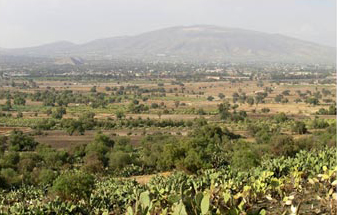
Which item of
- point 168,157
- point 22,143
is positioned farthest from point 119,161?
point 22,143

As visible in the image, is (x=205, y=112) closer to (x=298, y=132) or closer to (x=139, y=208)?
(x=298, y=132)

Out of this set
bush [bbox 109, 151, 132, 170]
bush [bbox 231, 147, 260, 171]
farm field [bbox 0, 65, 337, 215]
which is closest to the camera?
farm field [bbox 0, 65, 337, 215]

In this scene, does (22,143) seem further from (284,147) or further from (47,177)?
(284,147)

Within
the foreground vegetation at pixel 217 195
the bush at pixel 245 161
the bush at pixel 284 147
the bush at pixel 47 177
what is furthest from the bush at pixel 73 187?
the bush at pixel 284 147

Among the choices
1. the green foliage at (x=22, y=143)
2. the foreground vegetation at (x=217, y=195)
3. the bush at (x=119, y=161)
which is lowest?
the green foliage at (x=22, y=143)

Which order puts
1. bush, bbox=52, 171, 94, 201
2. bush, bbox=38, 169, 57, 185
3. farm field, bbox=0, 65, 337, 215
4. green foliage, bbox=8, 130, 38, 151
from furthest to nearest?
green foliage, bbox=8, 130, 38, 151
bush, bbox=38, 169, 57, 185
bush, bbox=52, 171, 94, 201
farm field, bbox=0, 65, 337, 215

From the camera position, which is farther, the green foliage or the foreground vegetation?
the green foliage

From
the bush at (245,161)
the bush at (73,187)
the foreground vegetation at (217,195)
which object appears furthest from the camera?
the bush at (245,161)

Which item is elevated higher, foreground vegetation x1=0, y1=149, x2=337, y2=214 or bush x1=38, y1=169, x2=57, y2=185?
foreground vegetation x1=0, y1=149, x2=337, y2=214

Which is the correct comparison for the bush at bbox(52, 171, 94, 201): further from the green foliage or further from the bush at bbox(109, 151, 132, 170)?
the green foliage

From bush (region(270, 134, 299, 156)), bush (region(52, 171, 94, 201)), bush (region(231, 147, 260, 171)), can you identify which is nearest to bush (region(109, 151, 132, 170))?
bush (region(231, 147, 260, 171))

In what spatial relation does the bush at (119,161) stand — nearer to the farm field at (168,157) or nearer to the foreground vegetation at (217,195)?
the farm field at (168,157)

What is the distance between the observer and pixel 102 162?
1046 inches

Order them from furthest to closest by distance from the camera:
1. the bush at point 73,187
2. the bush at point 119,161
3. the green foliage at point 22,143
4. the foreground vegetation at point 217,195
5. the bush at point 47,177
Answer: the green foliage at point 22,143 → the bush at point 119,161 → the bush at point 47,177 → the bush at point 73,187 → the foreground vegetation at point 217,195
